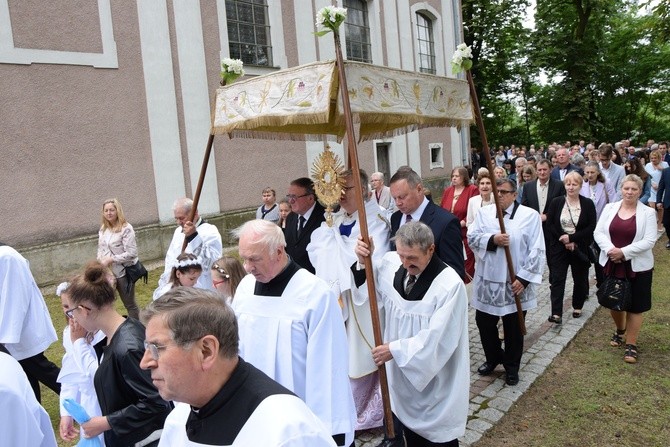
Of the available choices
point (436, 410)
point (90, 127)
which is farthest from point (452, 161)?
point (436, 410)

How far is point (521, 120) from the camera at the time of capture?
3544 centimetres

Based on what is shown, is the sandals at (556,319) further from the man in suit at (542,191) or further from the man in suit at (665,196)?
the man in suit at (665,196)

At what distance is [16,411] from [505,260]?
415 cm

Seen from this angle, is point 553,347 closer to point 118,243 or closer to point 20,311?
point 20,311

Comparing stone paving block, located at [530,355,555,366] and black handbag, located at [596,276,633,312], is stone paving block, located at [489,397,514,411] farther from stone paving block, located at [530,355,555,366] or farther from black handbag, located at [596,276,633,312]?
black handbag, located at [596,276,633,312]

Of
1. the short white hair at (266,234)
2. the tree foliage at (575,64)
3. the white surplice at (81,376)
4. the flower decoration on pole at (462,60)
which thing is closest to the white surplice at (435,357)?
the short white hair at (266,234)

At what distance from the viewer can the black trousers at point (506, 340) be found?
4844 millimetres

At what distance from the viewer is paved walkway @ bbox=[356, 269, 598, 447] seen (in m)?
4.16

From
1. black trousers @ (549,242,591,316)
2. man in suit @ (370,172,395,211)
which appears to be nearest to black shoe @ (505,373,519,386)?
black trousers @ (549,242,591,316)

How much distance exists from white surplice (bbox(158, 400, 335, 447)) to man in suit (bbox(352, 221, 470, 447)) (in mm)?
1763

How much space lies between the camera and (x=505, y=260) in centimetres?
500

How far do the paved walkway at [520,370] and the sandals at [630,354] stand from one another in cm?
60

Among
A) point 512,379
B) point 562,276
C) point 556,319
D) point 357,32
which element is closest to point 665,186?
point 562,276

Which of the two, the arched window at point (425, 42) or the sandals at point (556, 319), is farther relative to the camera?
the arched window at point (425, 42)
